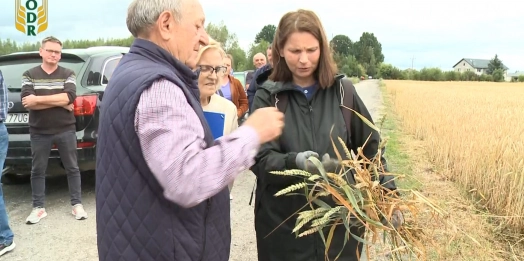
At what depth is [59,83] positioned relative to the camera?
14.9 feet

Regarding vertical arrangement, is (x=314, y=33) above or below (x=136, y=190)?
above

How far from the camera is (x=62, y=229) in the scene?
430 centimetres

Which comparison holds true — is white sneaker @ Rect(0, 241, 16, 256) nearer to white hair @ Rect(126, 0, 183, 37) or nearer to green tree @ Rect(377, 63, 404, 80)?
white hair @ Rect(126, 0, 183, 37)

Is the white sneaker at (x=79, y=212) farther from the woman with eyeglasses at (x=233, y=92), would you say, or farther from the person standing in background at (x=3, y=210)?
the woman with eyeglasses at (x=233, y=92)

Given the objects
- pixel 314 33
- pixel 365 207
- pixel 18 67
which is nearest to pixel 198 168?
pixel 365 207

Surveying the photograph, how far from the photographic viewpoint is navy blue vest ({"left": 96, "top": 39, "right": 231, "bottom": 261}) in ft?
4.38

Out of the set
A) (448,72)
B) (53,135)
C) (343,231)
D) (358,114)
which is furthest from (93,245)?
(448,72)

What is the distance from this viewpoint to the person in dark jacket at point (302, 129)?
2.03 meters

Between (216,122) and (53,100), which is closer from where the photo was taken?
(216,122)

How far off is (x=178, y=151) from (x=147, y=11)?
1.63 ft

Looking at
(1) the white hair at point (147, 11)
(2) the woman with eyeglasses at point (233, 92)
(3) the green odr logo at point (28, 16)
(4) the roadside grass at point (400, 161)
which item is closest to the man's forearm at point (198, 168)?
(1) the white hair at point (147, 11)

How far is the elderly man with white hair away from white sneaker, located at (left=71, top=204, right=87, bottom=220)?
132 inches

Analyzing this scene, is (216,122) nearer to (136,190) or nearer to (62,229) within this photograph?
(136,190)

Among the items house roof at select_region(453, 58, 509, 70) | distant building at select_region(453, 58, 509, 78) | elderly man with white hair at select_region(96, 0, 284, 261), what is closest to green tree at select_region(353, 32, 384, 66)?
distant building at select_region(453, 58, 509, 78)
